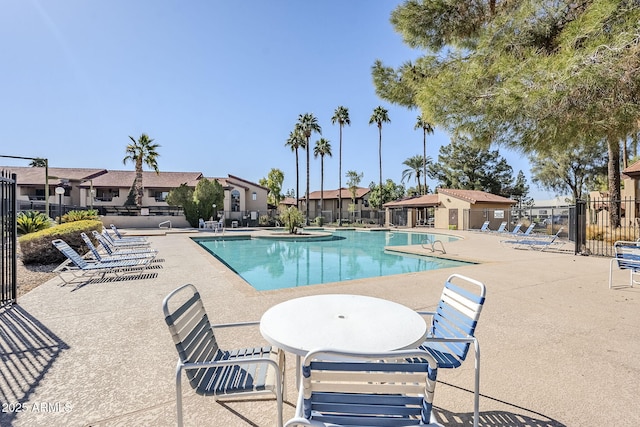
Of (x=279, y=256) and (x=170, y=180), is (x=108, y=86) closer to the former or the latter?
(x=279, y=256)

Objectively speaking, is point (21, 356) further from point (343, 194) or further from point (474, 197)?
point (343, 194)

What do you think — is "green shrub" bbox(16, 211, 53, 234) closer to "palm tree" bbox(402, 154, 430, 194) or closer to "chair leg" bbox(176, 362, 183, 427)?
"chair leg" bbox(176, 362, 183, 427)

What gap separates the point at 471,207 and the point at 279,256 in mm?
20274

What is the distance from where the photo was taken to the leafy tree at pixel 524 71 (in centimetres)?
424

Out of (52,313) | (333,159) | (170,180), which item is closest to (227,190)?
(170,180)

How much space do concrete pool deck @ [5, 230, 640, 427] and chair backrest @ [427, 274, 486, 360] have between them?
0.47 m

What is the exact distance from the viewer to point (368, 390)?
1.48 meters

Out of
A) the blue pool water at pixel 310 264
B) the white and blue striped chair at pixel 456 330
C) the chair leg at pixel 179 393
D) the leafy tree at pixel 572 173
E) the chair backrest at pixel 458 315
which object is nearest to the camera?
the chair leg at pixel 179 393

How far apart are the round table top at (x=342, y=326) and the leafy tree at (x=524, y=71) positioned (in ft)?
13.3

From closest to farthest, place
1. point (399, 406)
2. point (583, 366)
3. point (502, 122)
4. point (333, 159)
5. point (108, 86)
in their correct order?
point (399, 406) < point (583, 366) < point (502, 122) < point (108, 86) < point (333, 159)

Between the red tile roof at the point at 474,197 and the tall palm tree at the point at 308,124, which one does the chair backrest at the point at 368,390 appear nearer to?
the red tile roof at the point at 474,197

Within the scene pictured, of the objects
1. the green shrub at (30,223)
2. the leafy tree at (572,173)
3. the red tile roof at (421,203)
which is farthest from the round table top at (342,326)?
the leafy tree at (572,173)

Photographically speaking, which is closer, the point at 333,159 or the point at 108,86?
the point at 108,86

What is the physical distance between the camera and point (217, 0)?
34.8ft
